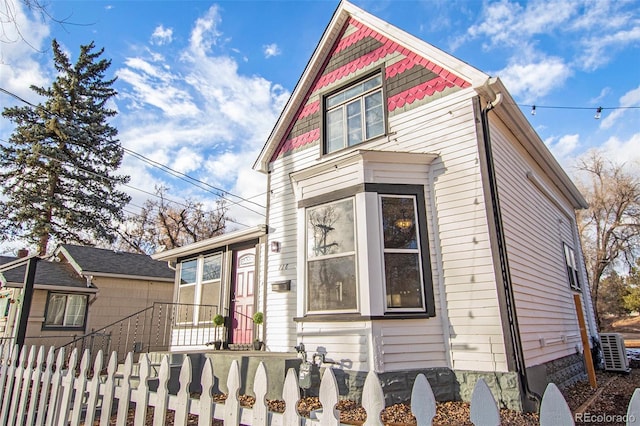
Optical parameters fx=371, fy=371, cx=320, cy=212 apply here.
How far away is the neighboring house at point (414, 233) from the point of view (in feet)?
17.4

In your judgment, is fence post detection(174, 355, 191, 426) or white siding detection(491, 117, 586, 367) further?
white siding detection(491, 117, 586, 367)

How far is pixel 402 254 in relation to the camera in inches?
228

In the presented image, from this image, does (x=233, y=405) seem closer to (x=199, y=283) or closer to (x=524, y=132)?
(x=524, y=132)

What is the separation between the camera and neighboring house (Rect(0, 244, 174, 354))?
500 inches

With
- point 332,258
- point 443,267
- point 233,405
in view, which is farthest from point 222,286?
point 233,405

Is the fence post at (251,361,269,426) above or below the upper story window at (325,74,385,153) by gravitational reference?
below

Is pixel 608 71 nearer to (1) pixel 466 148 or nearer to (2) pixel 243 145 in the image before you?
(1) pixel 466 148

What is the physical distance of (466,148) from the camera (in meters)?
5.88

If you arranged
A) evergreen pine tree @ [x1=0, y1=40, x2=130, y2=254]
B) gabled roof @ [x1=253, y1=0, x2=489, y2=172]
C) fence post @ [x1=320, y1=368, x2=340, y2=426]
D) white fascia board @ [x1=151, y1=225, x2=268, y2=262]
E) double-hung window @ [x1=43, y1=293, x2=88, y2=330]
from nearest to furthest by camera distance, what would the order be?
fence post @ [x1=320, y1=368, x2=340, y2=426]
gabled roof @ [x1=253, y1=0, x2=489, y2=172]
white fascia board @ [x1=151, y1=225, x2=268, y2=262]
double-hung window @ [x1=43, y1=293, x2=88, y2=330]
evergreen pine tree @ [x1=0, y1=40, x2=130, y2=254]

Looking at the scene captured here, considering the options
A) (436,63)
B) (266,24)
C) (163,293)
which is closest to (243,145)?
(163,293)

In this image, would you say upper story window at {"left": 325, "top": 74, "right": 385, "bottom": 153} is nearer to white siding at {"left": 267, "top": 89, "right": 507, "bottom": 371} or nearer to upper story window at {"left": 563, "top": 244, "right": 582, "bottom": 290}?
white siding at {"left": 267, "top": 89, "right": 507, "bottom": 371}

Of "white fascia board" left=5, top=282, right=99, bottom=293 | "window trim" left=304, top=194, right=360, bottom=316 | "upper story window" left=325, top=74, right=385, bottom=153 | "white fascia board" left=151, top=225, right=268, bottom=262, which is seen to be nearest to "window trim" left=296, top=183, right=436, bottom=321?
"window trim" left=304, top=194, right=360, bottom=316

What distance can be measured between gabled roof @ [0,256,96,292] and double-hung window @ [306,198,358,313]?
36.8ft

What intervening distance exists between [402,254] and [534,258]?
3034 mm
